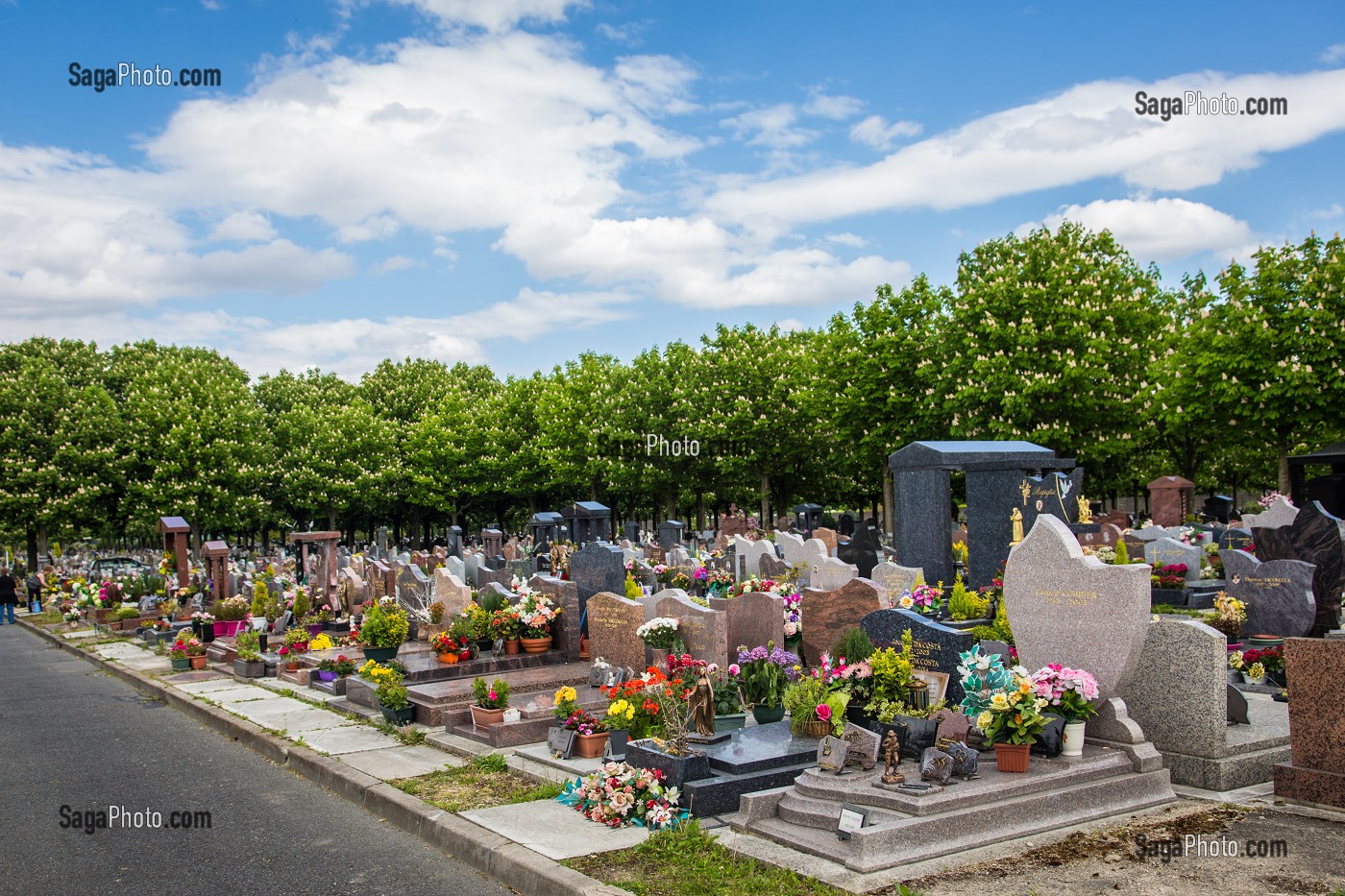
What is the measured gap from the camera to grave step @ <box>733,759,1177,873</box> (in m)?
6.48

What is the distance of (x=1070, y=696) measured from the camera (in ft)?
25.7

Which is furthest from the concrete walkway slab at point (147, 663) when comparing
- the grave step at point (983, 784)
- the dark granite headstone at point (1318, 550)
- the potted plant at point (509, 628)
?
the dark granite headstone at point (1318, 550)

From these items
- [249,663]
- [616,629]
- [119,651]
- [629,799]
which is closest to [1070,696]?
[629,799]

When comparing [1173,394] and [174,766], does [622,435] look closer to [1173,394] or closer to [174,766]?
[1173,394]

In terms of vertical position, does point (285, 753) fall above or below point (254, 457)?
below

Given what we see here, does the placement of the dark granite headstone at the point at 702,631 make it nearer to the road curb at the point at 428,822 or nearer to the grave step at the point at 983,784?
the grave step at the point at 983,784

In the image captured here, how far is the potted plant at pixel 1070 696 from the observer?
25.4 ft

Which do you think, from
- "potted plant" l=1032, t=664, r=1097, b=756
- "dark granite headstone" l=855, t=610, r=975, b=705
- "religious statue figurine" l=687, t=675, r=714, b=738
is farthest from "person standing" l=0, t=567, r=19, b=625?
"potted plant" l=1032, t=664, r=1097, b=756

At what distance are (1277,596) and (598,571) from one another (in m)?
9.44

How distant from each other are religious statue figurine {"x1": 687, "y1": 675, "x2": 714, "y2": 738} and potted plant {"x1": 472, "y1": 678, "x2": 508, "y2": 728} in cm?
286

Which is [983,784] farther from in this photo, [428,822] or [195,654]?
[195,654]

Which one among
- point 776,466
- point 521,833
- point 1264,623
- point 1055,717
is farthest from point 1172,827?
point 776,466

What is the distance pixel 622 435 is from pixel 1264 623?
111 ft

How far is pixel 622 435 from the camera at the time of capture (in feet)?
149
